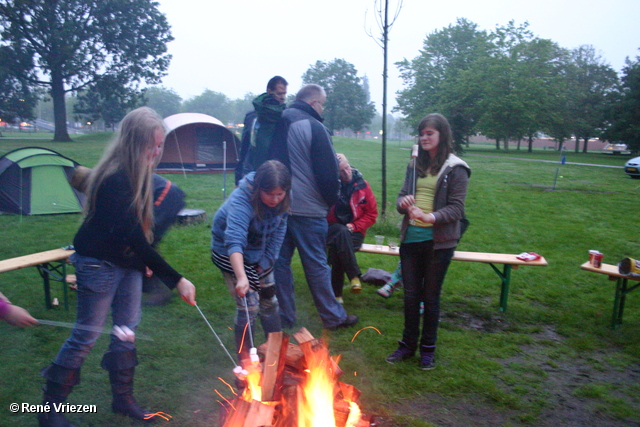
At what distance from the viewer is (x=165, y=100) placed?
243 feet

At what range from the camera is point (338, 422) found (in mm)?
2271

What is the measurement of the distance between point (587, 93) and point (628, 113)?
39.6 ft

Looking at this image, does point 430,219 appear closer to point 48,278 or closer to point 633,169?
point 48,278

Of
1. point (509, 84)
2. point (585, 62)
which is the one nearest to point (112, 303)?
point (509, 84)

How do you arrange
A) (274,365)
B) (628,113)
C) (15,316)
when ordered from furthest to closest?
(628,113) → (274,365) → (15,316)

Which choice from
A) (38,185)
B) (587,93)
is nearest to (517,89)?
(587,93)

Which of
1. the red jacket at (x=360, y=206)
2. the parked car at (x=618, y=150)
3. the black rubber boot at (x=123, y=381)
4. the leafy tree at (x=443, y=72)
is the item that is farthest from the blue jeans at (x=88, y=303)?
the parked car at (x=618, y=150)

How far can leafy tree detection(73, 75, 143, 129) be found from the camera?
3048 cm

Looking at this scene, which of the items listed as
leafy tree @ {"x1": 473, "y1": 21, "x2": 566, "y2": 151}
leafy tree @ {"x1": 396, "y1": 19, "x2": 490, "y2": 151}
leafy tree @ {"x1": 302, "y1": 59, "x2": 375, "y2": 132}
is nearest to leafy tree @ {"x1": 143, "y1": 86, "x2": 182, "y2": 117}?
leafy tree @ {"x1": 302, "y1": 59, "x2": 375, "y2": 132}

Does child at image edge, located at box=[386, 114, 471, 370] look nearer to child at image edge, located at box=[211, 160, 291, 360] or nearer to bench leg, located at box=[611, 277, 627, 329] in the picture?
child at image edge, located at box=[211, 160, 291, 360]

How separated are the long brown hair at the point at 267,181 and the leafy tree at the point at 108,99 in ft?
106

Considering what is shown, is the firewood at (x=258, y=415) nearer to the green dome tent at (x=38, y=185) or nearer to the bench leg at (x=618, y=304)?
the bench leg at (x=618, y=304)

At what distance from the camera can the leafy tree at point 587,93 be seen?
4228cm

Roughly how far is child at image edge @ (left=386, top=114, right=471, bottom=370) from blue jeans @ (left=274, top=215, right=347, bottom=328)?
0.79 metres
